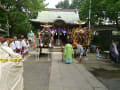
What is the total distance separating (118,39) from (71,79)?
8714 mm

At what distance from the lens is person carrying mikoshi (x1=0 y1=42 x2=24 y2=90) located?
8.59 ft

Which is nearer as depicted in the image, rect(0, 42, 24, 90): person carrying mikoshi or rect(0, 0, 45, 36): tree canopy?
rect(0, 42, 24, 90): person carrying mikoshi

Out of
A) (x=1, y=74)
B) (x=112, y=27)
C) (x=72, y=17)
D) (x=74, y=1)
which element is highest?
(x=74, y=1)

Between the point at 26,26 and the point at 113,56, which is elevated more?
the point at 26,26

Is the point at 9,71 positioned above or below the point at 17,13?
below

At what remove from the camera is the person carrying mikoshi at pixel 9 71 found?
262 centimetres

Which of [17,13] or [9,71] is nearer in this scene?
[9,71]

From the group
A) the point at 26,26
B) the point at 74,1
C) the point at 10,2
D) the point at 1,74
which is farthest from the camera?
the point at 74,1

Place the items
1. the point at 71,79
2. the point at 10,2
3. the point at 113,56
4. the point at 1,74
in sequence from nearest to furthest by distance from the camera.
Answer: the point at 1,74
the point at 71,79
the point at 113,56
the point at 10,2

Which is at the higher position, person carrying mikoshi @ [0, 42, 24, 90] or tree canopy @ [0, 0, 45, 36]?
tree canopy @ [0, 0, 45, 36]

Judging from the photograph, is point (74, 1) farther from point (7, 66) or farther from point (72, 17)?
point (7, 66)

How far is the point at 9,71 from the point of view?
2818 millimetres

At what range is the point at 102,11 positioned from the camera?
19.0 m

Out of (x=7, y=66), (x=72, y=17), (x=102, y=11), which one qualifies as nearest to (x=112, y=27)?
(x=102, y=11)
